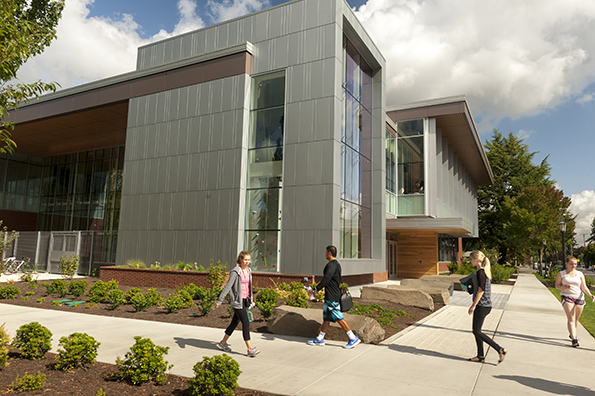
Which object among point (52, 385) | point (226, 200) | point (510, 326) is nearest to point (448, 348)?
point (510, 326)

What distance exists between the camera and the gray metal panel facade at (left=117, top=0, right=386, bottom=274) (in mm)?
16500

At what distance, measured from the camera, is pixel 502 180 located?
180 ft

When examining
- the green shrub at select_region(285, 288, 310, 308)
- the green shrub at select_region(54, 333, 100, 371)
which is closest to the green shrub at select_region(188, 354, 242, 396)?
the green shrub at select_region(54, 333, 100, 371)

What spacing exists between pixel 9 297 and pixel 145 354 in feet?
39.5

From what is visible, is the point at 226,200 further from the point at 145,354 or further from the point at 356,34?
the point at 145,354

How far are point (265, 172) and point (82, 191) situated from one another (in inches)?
835

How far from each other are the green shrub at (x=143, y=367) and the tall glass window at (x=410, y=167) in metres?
23.4

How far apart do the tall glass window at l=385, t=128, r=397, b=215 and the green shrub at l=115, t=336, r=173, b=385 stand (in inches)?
872

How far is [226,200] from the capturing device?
1783 centimetres

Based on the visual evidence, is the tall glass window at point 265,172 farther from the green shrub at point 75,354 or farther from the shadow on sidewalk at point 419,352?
the green shrub at point 75,354

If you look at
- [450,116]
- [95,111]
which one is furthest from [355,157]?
[95,111]

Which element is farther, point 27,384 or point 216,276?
point 216,276

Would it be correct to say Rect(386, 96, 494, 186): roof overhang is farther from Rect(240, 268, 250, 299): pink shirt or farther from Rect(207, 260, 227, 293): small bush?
Rect(240, 268, 250, 299): pink shirt

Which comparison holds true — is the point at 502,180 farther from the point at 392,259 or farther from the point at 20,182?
the point at 20,182
